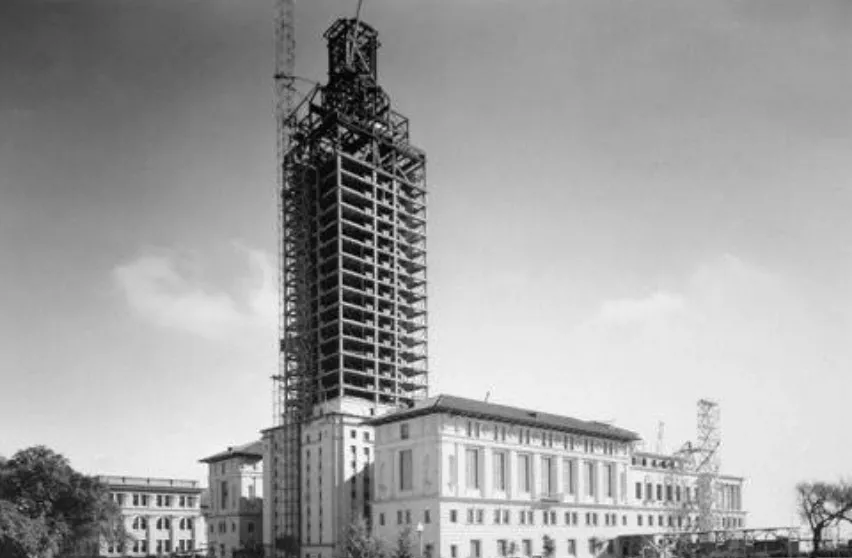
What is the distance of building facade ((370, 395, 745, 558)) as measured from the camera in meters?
117

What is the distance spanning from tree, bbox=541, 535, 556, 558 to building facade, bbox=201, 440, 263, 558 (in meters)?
59.8

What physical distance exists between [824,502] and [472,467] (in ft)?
189

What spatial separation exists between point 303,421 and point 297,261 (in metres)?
32.4

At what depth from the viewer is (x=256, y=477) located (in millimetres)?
170875

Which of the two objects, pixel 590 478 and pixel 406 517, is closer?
pixel 406 517

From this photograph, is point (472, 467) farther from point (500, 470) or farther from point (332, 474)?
point (332, 474)

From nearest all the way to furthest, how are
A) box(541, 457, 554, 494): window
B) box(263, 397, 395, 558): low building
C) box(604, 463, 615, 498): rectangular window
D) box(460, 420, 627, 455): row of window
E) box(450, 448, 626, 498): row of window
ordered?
box(450, 448, 626, 498): row of window → box(460, 420, 627, 455): row of window → box(541, 457, 554, 494): window → box(263, 397, 395, 558): low building → box(604, 463, 615, 498): rectangular window

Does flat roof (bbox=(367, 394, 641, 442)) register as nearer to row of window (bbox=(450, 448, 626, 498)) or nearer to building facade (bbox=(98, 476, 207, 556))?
row of window (bbox=(450, 448, 626, 498))

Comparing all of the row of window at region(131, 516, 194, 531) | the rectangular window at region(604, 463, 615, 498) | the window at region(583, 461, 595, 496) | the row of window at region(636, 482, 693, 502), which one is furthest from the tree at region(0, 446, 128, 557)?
the row of window at region(636, 482, 693, 502)

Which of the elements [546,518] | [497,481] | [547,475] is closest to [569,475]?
[547,475]

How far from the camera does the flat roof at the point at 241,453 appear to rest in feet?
555

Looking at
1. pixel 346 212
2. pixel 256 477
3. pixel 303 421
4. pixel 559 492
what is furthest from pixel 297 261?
pixel 559 492

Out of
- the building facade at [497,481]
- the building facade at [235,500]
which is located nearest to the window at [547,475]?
the building facade at [497,481]

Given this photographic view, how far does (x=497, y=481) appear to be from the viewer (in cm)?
12331
